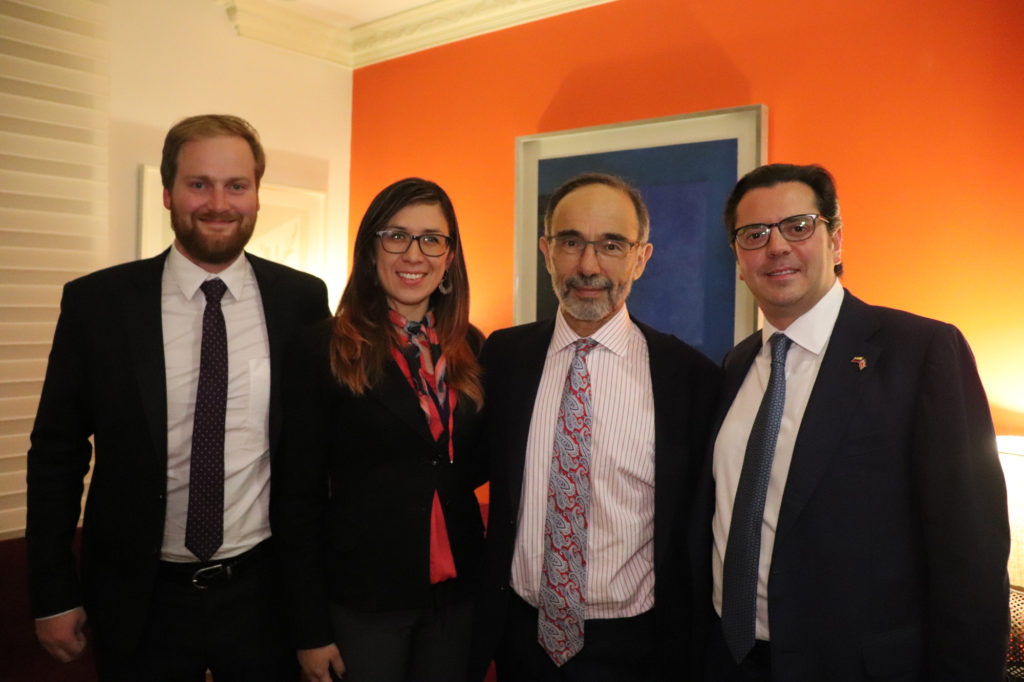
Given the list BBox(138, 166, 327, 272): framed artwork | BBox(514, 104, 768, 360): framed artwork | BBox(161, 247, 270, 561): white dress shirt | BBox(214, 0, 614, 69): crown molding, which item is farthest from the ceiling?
BBox(161, 247, 270, 561): white dress shirt

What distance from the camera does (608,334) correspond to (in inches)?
80.6

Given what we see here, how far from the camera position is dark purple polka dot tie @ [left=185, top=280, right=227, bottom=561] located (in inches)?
75.3

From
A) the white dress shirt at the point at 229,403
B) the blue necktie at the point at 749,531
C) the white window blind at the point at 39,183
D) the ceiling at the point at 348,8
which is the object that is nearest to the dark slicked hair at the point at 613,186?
the blue necktie at the point at 749,531

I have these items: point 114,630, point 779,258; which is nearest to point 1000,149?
point 779,258

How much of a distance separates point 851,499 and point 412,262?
117 centimetres

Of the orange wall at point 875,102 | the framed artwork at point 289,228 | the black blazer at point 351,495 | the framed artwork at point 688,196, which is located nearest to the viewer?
the black blazer at point 351,495

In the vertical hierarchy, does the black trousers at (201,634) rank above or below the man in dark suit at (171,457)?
below

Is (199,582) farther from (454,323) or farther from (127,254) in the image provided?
(127,254)

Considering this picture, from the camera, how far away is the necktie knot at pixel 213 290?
203 cm

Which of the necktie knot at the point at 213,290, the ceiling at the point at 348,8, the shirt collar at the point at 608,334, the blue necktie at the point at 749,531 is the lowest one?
the blue necktie at the point at 749,531

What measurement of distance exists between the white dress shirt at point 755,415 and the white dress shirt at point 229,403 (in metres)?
1.17

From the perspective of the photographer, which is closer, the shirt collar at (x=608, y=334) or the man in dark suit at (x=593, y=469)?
the man in dark suit at (x=593, y=469)

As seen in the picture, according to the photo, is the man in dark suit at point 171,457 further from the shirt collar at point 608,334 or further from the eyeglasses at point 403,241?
the shirt collar at point 608,334

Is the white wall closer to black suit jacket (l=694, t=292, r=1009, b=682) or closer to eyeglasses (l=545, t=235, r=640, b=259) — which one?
eyeglasses (l=545, t=235, r=640, b=259)
